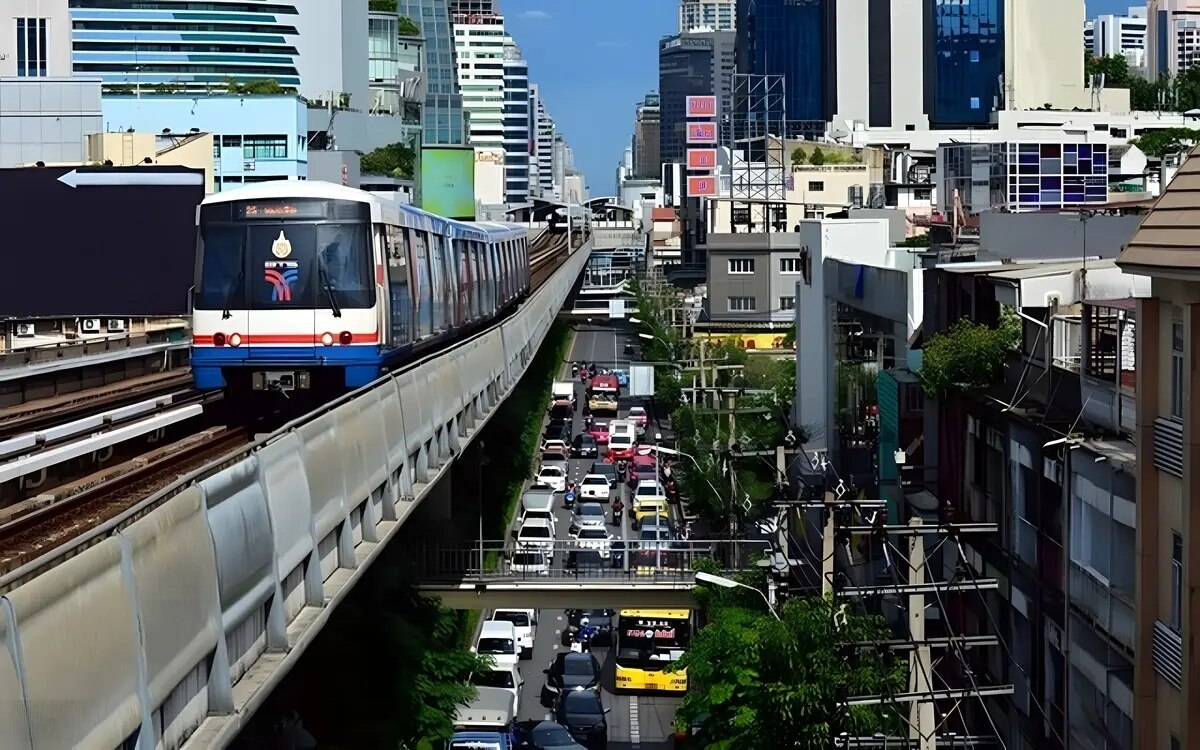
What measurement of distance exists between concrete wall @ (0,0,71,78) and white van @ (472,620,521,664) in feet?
127

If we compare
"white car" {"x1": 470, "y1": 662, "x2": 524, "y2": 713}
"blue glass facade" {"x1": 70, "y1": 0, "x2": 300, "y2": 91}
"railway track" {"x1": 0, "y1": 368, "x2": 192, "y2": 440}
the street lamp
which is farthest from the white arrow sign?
"blue glass facade" {"x1": 70, "y1": 0, "x2": 300, "y2": 91}

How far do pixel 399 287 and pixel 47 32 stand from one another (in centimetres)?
5223

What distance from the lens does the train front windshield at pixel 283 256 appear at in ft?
57.5

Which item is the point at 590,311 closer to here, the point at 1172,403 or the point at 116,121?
the point at 116,121

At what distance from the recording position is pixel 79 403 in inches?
776

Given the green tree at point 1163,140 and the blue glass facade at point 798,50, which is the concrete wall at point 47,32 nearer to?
the green tree at point 1163,140

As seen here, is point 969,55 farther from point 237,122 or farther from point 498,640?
point 498,640

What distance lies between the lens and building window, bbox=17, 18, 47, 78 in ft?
213

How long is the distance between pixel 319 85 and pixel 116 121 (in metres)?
38.5

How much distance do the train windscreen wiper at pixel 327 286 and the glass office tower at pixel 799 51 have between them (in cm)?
11016

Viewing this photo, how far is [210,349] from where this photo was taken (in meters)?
17.5

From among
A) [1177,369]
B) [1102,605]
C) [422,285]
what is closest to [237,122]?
[422,285]

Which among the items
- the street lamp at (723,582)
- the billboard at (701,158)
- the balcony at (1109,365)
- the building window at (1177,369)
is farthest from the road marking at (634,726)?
the billboard at (701,158)

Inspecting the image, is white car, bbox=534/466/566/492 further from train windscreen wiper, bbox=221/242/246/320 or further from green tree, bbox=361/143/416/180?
green tree, bbox=361/143/416/180
